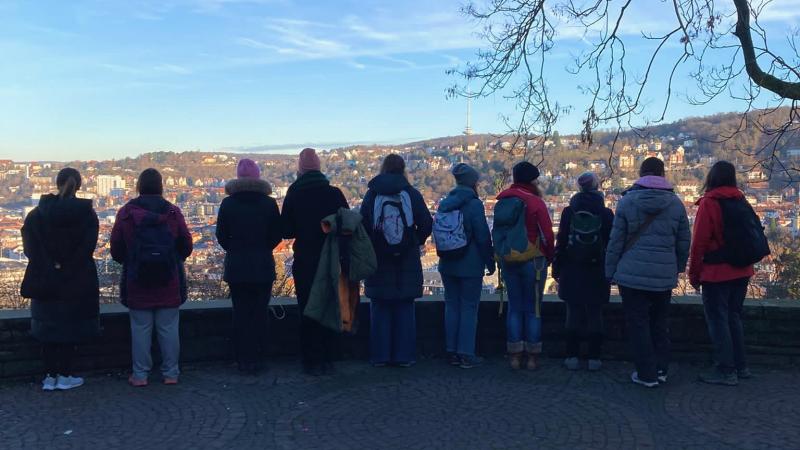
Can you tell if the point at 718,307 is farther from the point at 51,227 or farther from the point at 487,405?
the point at 51,227

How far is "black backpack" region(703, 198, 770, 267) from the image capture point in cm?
544

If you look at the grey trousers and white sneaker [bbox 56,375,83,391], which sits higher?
the grey trousers

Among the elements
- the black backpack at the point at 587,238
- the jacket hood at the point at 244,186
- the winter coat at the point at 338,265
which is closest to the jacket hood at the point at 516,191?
the black backpack at the point at 587,238

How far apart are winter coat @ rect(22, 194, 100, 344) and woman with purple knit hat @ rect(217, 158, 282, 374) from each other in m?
1.06

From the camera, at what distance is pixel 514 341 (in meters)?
6.06

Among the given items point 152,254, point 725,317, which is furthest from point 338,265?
point 725,317

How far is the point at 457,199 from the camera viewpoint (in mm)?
6098

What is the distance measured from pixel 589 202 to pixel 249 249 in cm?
279

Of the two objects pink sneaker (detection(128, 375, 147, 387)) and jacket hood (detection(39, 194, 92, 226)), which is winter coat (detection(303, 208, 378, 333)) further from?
jacket hood (detection(39, 194, 92, 226))

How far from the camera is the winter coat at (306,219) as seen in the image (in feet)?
19.3

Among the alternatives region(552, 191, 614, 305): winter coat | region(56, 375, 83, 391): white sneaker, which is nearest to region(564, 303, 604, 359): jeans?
region(552, 191, 614, 305): winter coat

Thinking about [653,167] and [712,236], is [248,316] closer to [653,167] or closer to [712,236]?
[653,167]

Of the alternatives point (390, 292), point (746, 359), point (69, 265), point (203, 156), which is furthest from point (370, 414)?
point (203, 156)

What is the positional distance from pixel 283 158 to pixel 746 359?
12984 mm
